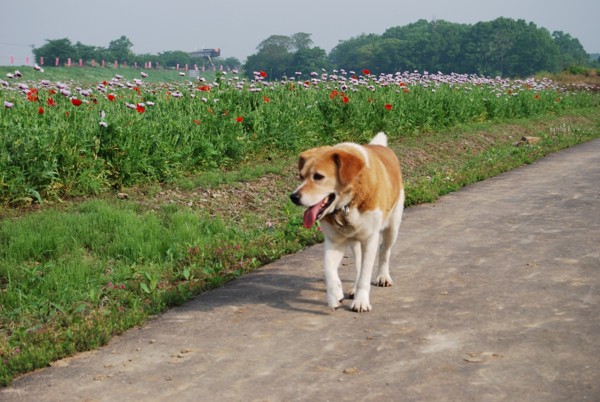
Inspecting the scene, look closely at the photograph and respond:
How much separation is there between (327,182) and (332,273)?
2.38ft

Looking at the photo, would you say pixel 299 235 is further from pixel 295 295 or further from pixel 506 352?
pixel 506 352

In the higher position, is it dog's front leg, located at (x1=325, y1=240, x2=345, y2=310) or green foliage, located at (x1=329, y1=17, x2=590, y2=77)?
green foliage, located at (x1=329, y1=17, x2=590, y2=77)

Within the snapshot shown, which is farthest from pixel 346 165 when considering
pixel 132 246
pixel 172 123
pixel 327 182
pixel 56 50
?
pixel 56 50

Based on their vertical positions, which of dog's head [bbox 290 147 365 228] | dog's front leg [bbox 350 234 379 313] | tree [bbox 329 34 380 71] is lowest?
dog's front leg [bbox 350 234 379 313]

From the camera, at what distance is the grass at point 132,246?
5.79m

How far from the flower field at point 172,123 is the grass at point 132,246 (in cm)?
21

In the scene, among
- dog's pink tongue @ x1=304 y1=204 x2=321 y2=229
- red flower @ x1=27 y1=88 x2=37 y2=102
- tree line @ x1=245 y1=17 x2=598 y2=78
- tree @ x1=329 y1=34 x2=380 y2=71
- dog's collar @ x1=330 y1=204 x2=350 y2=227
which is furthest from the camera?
tree @ x1=329 y1=34 x2=380 y2=71

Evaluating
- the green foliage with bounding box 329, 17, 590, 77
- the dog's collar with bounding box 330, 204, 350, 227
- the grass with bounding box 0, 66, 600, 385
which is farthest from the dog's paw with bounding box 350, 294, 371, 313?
the green foliage with bounding box 329, 17, 590, 77

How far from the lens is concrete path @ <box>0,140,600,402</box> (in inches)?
178

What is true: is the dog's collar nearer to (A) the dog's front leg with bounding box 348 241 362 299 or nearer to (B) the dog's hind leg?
(A) the dog's front leg with bounding box 348 241 362 299

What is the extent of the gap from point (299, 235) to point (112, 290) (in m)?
2.56

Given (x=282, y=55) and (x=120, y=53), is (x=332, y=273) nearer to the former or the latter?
(x=120, y=53)

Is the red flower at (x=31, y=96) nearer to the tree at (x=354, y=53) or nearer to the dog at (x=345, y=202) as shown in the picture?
the dog at (x=345, y=202)

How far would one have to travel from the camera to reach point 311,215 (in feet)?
18.3
